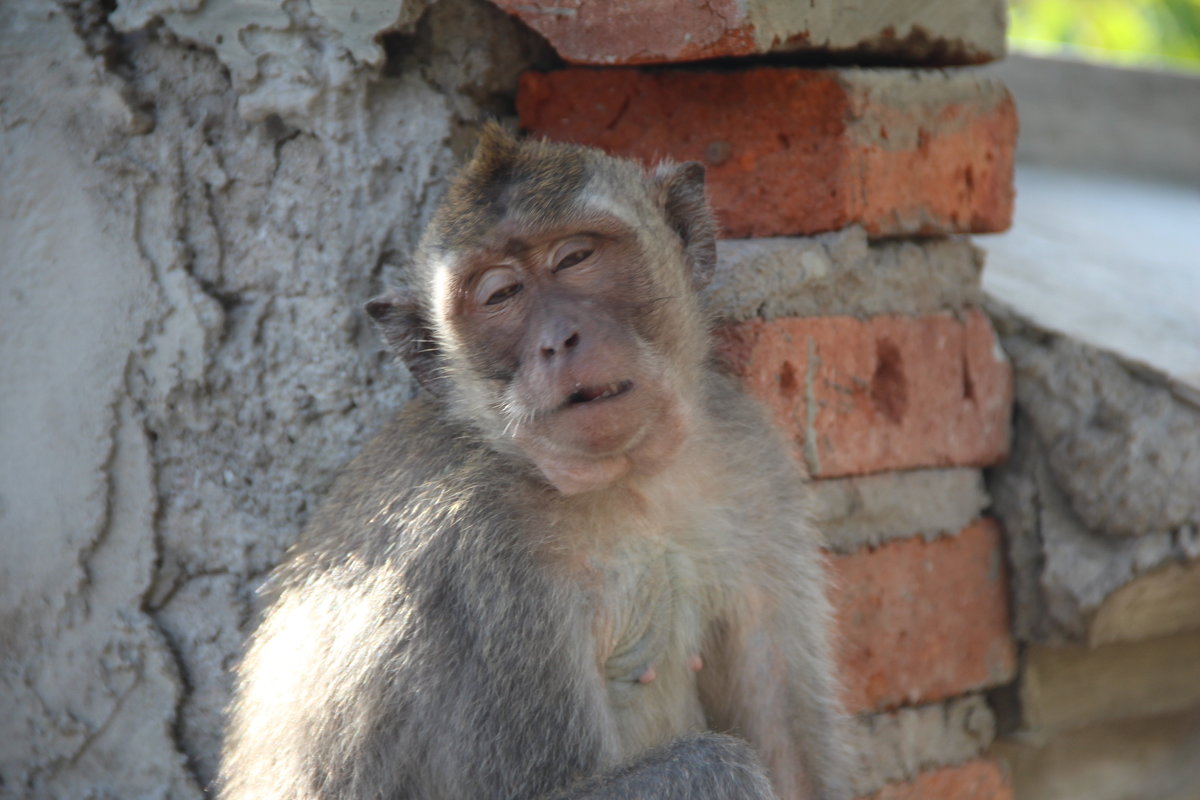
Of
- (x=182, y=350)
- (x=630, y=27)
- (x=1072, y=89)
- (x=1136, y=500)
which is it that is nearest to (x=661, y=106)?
(x=630, y=27)

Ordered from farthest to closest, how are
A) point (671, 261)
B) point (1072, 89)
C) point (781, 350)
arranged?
point (1072, 89) → point (781, 350) → point (671, 261)

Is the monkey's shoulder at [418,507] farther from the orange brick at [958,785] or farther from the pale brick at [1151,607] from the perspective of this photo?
the pale brick at [1151,607]

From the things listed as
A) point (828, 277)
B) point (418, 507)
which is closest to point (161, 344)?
point (418, 507)

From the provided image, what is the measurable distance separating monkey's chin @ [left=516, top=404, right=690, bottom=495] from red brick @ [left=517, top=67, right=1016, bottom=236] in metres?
0.64

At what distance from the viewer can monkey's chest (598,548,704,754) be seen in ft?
7.30

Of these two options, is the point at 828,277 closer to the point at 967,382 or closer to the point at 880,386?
the point at 880,386

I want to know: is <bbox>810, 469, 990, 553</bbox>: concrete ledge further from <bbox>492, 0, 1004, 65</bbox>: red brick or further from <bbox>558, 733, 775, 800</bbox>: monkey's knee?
<bbox>492, 0, 1004, 65</bbox>: red brick

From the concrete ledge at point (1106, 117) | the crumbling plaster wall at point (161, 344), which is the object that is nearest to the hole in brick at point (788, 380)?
the crumbling plaster wall at point (161, 344)

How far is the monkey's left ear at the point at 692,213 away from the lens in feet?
7.81

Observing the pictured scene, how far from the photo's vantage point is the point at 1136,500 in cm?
279

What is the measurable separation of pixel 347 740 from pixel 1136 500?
5.65ft

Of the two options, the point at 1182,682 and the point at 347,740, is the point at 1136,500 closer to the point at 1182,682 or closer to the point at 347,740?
the point at 1182,682

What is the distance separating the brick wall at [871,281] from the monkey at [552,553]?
0.23 m

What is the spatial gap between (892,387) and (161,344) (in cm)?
148
